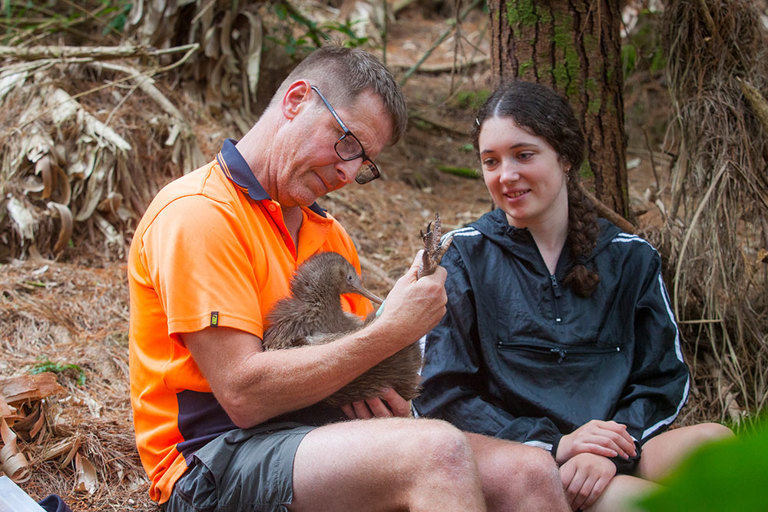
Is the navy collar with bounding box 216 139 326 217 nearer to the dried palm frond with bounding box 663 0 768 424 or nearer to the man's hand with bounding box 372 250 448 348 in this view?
the man's hand with bounding box 372 250 448 348

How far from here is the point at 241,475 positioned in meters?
2.27

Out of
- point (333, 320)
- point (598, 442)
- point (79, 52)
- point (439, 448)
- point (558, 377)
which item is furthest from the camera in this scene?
point (79, 52)

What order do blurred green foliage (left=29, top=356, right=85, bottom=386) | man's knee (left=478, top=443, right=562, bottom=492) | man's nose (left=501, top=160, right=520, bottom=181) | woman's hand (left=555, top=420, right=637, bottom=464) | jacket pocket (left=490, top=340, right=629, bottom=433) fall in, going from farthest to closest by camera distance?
1. blurred green foliage (left=29, top=356, right=85, bottom=386)
2. man's nose (left=501, top=160, right=520, bottom=181)
3. jacket pocket (left=490, top=340, right=629, bottom=433)
4. woman's hand (left=555, top=420, right=637, bottom=464)
5. man's knee (left=478, top=443, right=562, bottom=492)

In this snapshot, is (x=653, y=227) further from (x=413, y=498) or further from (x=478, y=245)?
(x=413, y=498)

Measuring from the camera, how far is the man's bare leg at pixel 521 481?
8.22 ft

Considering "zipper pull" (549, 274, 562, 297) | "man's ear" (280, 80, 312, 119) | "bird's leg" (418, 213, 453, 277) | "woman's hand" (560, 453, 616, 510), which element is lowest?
"woman's hand" (560, 453, 616, 510)

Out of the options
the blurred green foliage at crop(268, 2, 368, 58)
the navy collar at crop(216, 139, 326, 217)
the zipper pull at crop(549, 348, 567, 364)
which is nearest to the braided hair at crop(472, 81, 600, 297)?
the zipper pull at crop(549, 348, 567, 364)

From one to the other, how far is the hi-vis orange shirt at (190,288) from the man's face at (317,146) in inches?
4.6

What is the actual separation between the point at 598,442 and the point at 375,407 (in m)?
0.89

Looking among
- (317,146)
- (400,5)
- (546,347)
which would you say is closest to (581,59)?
(546,347)

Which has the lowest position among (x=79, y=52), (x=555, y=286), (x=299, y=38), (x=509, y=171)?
(x=555, y=286)

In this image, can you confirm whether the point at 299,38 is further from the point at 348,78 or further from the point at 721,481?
the point at 721,481

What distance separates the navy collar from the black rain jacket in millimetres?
1024

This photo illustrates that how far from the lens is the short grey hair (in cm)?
271
